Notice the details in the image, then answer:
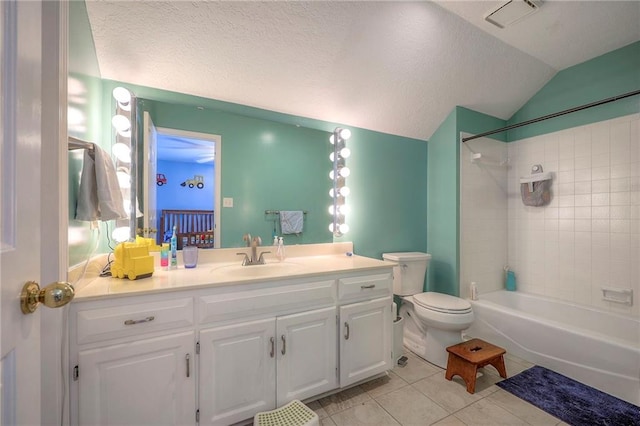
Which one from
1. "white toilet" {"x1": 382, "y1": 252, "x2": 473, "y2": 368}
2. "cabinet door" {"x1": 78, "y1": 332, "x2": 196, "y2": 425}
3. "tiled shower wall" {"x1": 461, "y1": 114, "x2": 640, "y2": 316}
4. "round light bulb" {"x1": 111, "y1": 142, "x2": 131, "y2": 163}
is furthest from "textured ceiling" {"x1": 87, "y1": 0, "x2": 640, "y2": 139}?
"cabinet door" {"x1": 78, "y1": 332, "x2": 196, "y2": 425}

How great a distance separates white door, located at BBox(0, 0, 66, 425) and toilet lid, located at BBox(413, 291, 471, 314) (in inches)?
83.8

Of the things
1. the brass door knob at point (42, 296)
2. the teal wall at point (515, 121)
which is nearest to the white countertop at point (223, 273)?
the brass door knob at point (42, 296)

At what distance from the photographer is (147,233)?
162 centimetres

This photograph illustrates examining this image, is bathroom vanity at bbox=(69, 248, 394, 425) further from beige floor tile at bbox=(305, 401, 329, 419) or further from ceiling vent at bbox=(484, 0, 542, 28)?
ceiling vent at bbox=(484, 0, 542, 28)

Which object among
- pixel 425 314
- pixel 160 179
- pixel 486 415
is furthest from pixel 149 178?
pixel 486 415

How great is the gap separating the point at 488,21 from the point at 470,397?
2.54 meters

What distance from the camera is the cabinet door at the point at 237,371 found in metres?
1.27

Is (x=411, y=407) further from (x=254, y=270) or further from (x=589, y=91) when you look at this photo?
(x=589, y=91)

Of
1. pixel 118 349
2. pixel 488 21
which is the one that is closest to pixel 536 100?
pixel 488 21

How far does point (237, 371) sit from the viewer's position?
134cm

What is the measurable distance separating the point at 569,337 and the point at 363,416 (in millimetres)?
1573

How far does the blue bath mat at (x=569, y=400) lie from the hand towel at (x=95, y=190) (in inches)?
102

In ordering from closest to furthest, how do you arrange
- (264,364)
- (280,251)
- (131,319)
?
(131,319) → (264,364) → (280,251)

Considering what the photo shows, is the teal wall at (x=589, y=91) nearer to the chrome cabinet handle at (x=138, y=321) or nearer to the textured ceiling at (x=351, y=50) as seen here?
the textured ceiling at (x=351, y=50)
